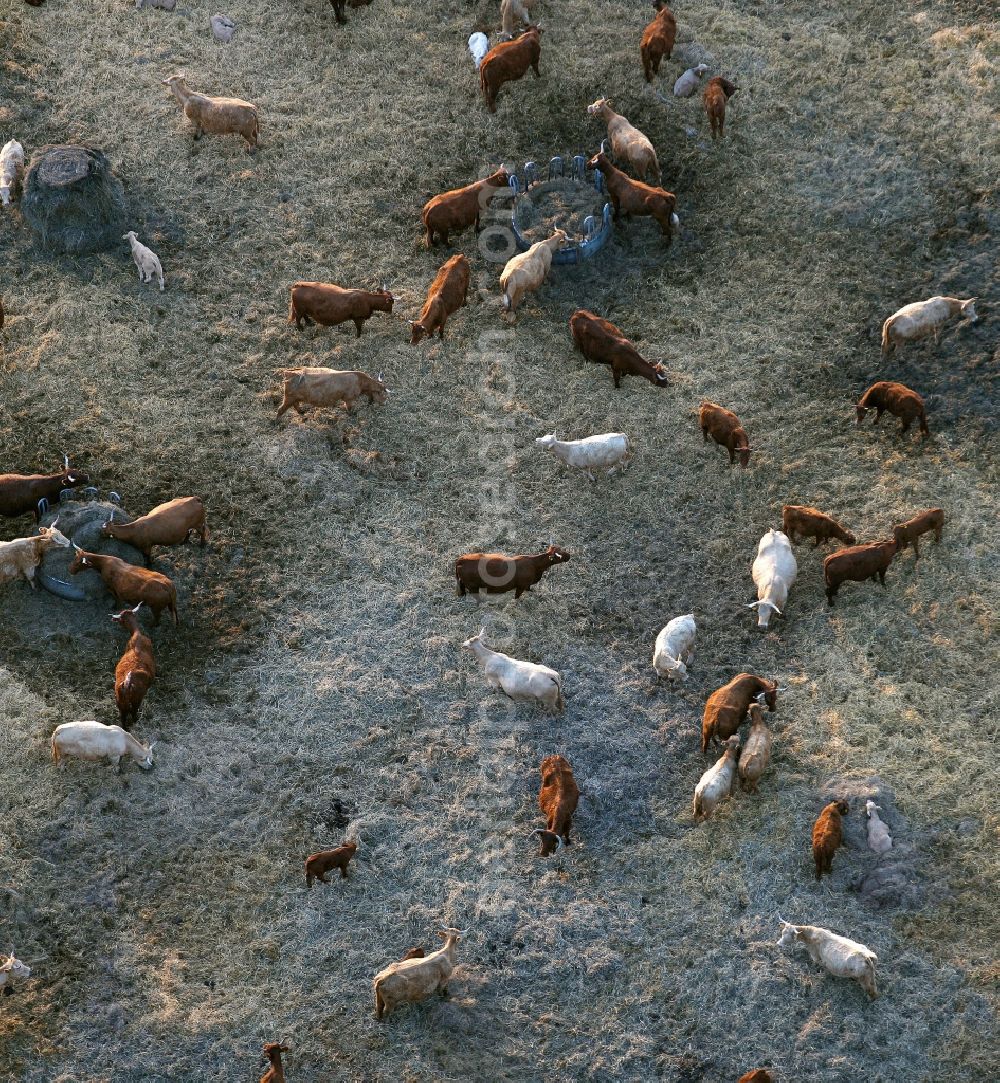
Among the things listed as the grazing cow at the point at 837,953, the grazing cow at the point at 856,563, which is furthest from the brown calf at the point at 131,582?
the grazing cow at the point at 837,953

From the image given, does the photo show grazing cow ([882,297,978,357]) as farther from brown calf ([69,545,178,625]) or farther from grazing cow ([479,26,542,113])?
brown calf ([69,545,178,625])

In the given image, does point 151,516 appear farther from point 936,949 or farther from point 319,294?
point 936,949

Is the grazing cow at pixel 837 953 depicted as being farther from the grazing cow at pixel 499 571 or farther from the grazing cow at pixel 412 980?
the grazing cow at pixel 499 571

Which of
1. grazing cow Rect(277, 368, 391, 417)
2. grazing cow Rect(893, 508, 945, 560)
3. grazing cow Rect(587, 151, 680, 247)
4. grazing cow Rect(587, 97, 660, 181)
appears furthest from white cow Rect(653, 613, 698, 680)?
grazing cow Rect(587, 97, 660, 181)

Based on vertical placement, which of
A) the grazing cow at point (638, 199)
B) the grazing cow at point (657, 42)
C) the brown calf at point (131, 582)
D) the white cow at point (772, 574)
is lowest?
the white cow at point (772, 574)

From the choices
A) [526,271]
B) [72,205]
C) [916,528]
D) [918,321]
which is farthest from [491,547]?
[72,205]
